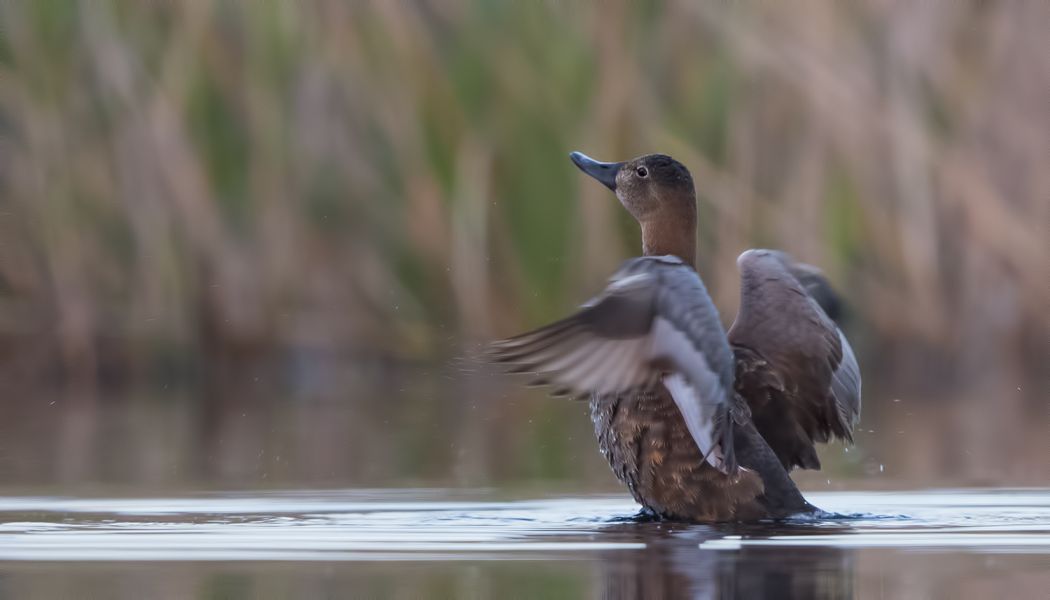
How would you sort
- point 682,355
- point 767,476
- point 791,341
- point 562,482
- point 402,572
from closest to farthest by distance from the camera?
point 402,572
point 682,355
point 767,476
point 791,341
point 562,482

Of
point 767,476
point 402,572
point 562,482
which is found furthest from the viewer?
point 562,482

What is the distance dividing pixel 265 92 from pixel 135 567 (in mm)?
4764

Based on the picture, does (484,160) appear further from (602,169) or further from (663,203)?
(663,203)

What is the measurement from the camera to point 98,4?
28.1ft

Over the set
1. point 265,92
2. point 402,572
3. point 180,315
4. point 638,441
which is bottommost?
point 402,572

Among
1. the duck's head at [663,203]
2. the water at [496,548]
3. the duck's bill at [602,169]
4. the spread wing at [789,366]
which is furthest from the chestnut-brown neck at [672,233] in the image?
the water at [496,548]

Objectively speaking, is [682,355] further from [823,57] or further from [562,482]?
[823,57]

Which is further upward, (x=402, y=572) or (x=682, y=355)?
(x=682, y=355)

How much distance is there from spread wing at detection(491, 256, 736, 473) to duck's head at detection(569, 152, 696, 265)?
863mm

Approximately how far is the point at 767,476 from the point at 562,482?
1.08 metres

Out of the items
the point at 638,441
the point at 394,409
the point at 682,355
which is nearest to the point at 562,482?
the point at 638,441

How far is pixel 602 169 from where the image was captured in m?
6.16

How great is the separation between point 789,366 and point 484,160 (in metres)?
3.33

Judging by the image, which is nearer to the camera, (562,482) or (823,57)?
(562,482)
